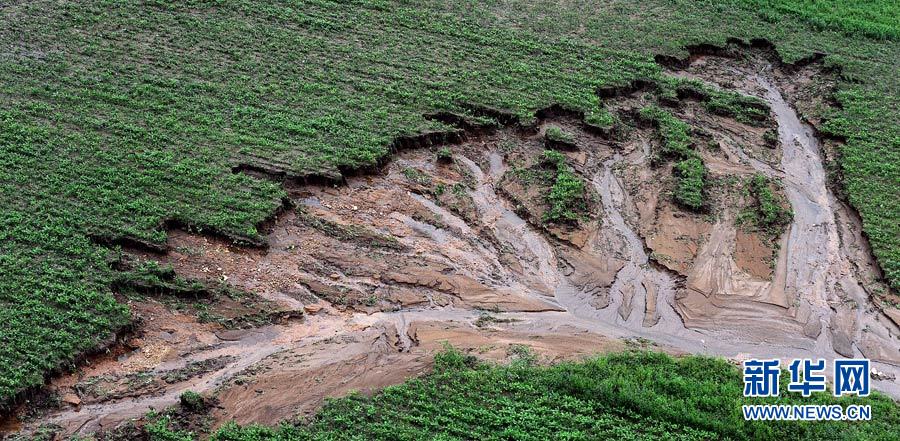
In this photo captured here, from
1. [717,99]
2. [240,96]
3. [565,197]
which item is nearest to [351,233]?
[565,197]

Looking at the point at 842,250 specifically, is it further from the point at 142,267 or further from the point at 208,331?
the point at 142,267

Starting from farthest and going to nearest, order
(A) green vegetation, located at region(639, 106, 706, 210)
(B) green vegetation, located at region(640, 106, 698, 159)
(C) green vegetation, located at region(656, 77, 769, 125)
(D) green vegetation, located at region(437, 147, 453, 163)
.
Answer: (C) green vegetation, located at region(656, 77, 769, 125) → (B) green vegetation, located at region(640, 106, 698, 159) → (D) green vegetation, located at region(437, 147, 453, 163) → (A) green vegetation, located at region(639, 106, 706, 210)

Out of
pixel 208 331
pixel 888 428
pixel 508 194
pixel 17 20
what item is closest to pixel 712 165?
pixel 508 194

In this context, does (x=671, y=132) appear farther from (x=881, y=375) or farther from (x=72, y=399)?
(x=72, y=399)

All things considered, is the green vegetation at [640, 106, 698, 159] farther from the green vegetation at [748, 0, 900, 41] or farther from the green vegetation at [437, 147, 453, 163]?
the green vegetation at [748, 0, 900, 41]

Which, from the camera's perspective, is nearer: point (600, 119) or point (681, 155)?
point (681, 155)

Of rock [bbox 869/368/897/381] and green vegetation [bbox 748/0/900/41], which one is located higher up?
green vegetation [bbox 748/0/900/41]

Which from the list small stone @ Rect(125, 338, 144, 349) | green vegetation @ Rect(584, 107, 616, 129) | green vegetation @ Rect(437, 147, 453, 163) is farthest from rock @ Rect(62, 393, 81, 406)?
green vegetation @ Rect(584, 107, 616, 129)
